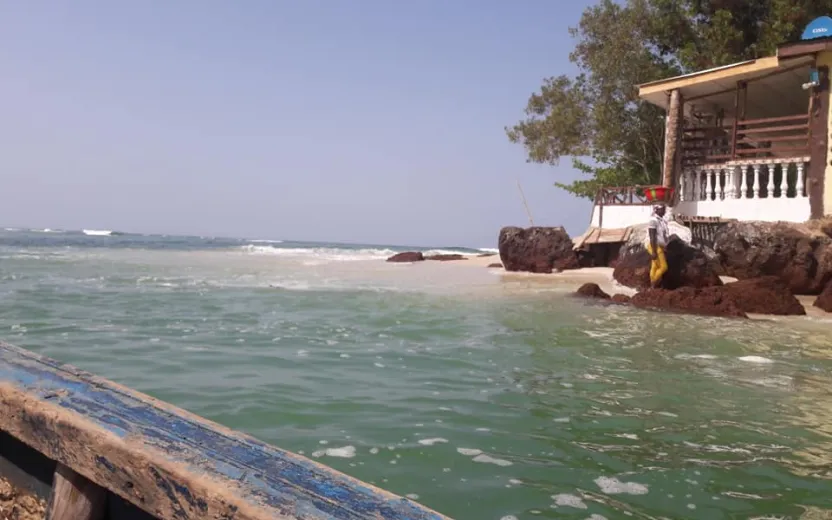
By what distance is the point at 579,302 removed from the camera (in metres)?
11.7

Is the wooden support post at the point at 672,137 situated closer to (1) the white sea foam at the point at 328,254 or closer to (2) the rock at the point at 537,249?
(2) the rock at the point at 537,249

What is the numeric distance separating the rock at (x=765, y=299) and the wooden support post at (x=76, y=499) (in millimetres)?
10947

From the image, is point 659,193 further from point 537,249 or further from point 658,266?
point 658,266

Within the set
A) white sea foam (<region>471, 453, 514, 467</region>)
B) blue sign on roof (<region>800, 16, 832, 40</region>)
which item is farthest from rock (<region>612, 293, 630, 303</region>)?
white sea foam (<region>471, 453, 514, 467</region>)

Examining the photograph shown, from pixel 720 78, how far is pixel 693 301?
25.6 ft

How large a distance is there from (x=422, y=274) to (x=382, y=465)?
15.5 meters

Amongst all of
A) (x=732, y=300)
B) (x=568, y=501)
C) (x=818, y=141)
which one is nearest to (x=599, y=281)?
(x=732, y=300)

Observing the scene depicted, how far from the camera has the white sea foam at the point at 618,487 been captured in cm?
340

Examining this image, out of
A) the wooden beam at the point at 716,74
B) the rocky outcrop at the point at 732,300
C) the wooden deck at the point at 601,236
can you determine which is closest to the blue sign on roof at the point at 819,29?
the wooden beam at the point at 716,74

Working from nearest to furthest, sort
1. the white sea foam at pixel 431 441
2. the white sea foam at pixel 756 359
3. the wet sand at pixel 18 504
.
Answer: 1. the wet sand at pixel 18 504
2. the white sea foam at pixel 431 441
3. the white sea foam at pixel 756 359

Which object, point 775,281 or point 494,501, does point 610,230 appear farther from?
point 494,501

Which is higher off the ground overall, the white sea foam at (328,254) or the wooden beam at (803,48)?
the wooden beam at (803,48)

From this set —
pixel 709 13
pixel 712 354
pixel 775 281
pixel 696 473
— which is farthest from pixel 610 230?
A: pixel 696 473

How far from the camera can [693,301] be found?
36.1 ft
